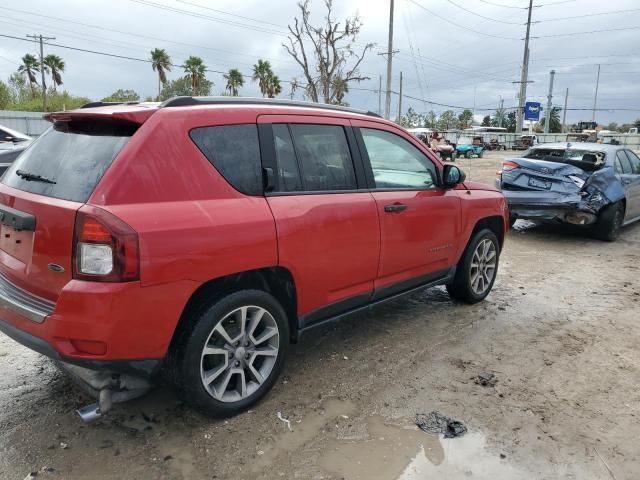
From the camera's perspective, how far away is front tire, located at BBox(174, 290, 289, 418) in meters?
2.74

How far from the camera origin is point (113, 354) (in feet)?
8.18

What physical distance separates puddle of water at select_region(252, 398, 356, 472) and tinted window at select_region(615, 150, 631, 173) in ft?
25.8

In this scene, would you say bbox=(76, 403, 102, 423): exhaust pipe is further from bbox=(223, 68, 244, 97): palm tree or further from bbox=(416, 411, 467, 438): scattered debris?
bbox=(223, 68, 244, 97): palm tree

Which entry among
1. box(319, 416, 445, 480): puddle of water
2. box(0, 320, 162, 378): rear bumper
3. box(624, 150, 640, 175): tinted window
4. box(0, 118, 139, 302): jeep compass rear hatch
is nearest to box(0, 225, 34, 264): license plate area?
box(0, 118, 139, 302): jeep compass rear hatch

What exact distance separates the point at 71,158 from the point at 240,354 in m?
1.44

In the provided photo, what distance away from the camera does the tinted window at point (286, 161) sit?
3.16 meters

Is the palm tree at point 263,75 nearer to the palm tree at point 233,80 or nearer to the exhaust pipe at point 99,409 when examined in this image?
the palm tree at point 233,80

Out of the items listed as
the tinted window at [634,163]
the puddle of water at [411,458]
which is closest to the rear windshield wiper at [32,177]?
the puddle of water at [411,458]

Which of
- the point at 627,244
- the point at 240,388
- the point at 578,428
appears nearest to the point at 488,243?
the point at 578,428

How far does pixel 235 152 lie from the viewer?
2.93 m

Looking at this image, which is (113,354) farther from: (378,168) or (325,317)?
(378,168)

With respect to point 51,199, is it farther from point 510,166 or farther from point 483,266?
point 510,166

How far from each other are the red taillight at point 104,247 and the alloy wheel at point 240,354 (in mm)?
640

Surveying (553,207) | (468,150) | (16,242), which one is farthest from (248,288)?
(468,150)
